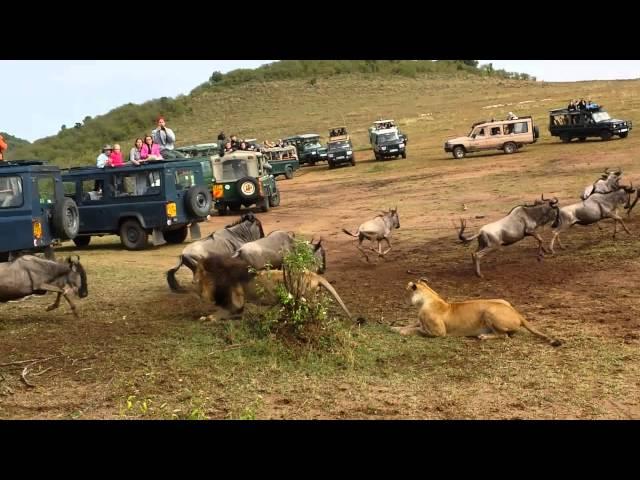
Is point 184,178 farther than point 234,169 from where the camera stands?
No

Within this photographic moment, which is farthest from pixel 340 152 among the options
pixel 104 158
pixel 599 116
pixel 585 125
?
pixel 104 158

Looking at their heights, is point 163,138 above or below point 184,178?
above

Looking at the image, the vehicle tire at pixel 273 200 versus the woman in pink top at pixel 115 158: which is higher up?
the woman in pink top at pixel 115 158

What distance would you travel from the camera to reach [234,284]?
9.47 m

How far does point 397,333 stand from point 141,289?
4741mm

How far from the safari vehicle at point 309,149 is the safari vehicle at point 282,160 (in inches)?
130

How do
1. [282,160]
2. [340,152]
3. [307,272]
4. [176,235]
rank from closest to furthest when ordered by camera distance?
[307,272] → [176,235] → [282,160] → [340,152]

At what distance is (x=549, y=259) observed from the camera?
12625 mm

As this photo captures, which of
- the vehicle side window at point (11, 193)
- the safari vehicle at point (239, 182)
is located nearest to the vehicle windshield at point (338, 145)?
the safari vehicle at point (239, 182)

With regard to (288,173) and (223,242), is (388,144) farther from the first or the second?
(223,242)

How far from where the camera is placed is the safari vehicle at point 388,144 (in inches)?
1444

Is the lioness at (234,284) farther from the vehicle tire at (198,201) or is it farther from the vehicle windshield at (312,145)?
the vehicle windshield at (312,145)

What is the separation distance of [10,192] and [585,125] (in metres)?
25.6

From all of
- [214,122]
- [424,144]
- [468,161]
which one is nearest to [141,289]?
[468,161]
